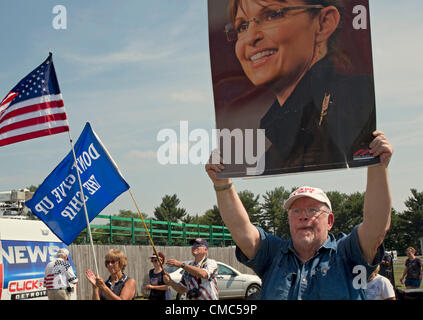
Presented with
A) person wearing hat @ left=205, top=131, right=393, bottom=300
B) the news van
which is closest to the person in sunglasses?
the news van

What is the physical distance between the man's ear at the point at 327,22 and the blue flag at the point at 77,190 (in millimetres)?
5908

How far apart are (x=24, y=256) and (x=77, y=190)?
190 centimetres

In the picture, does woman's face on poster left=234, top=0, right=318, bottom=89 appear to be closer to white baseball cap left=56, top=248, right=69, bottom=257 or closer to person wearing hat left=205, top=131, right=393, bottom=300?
person wearing hat left=205, top=131, right=393, bottom=300

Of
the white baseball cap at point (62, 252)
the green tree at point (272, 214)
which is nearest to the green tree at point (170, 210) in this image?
the green tree at point (272, 214)

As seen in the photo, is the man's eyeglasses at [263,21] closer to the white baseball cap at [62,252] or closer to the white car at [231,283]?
the white baseball cap at [62,252]

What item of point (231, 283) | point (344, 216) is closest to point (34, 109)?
point (231, 283)

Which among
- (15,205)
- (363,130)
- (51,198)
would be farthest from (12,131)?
(363,130)

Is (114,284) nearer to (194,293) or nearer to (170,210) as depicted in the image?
(194,293)

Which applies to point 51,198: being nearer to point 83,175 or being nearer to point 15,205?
point 83,175

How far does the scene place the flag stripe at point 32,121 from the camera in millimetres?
8969

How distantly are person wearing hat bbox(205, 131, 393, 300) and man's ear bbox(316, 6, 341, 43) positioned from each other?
24.3 inches

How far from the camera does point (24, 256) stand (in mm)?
9234
